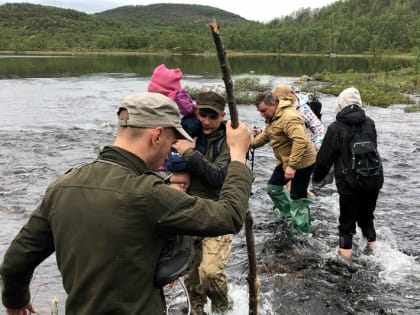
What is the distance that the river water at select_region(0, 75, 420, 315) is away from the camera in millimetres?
6223

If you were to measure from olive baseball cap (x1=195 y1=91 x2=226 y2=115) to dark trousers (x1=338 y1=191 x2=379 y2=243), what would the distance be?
2916mm

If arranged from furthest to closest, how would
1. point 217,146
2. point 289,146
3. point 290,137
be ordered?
point 289,146 → point 290,137 → point 217,146

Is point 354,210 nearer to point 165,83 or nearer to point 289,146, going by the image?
point 289,146

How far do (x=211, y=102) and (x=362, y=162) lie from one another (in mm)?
2797

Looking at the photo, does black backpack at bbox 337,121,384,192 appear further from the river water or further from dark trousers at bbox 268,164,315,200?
the river water

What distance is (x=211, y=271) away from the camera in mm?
4832

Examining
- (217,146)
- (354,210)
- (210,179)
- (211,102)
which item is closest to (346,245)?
(354,210)

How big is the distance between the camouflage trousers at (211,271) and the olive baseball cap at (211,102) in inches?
52.8

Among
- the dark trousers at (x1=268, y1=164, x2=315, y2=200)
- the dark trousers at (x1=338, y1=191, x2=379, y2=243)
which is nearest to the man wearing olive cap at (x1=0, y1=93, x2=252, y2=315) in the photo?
the dark trousers at (x1=338, y1=191, x2=379, y2=243)

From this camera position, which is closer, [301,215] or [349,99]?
[349,99]

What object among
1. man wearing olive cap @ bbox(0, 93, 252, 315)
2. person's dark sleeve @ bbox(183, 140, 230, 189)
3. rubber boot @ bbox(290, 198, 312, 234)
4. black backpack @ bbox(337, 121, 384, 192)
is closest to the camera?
man wearing olive cap @ bbox(0, 93, 252, 315)

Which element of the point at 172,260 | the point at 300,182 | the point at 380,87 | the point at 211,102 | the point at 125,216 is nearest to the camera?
the point at 125,216

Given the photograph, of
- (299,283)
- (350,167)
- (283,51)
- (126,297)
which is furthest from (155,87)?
(283,51)

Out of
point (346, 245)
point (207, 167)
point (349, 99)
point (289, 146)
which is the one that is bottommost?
point (346, 245)
